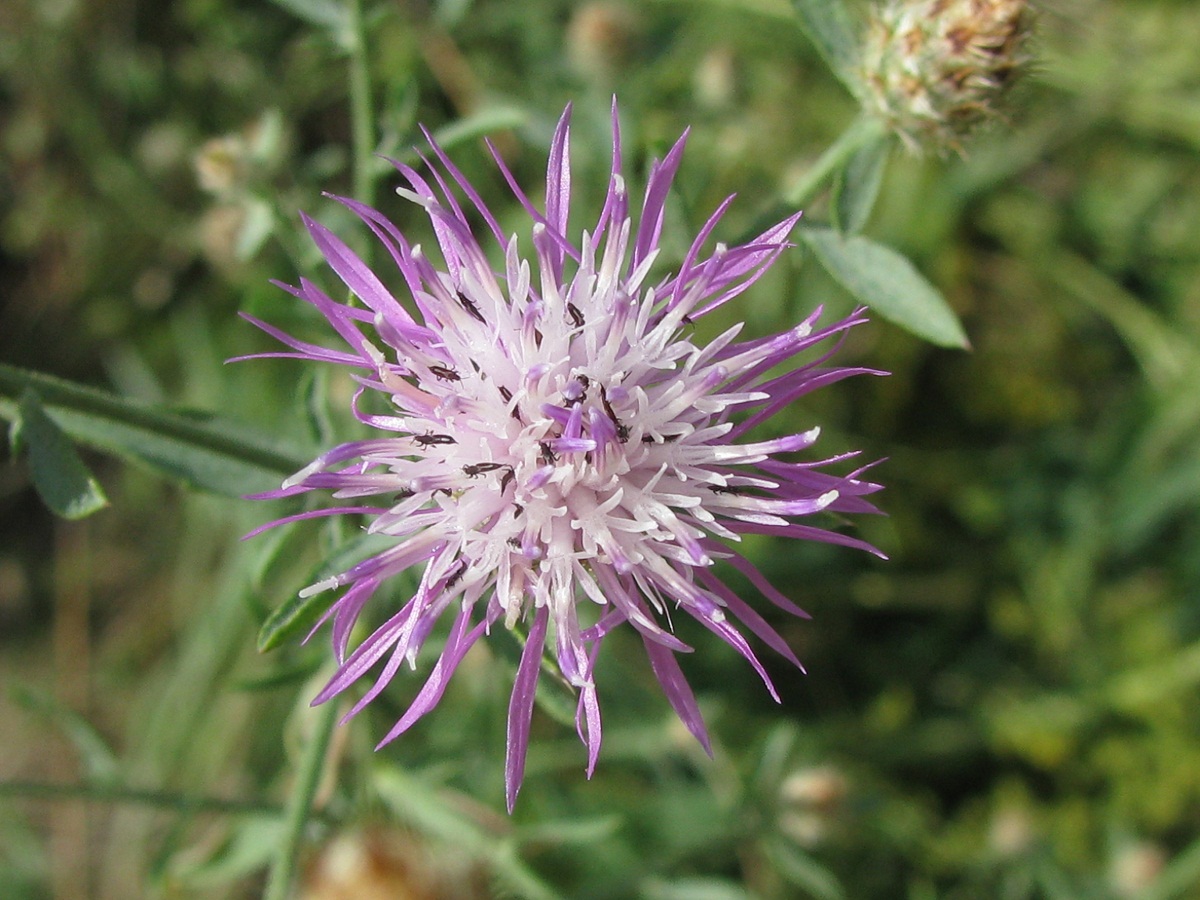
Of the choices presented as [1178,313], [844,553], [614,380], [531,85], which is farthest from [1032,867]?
[531,85]

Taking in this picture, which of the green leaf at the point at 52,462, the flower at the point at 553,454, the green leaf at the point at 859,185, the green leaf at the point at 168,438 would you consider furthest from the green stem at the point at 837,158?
the green leaf at the point at 52,462

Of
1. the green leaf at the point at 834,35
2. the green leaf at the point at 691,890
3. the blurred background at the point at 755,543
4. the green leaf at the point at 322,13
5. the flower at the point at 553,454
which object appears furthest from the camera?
→ the blurred background at the point at 755,543

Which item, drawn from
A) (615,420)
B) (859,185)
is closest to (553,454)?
(615,420)

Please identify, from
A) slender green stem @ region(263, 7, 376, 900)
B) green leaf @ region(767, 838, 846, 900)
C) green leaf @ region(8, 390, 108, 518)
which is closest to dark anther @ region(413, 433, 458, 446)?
green leaf @ region(8, 390, 108, 518)

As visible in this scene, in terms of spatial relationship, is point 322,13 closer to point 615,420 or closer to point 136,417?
point 136,417

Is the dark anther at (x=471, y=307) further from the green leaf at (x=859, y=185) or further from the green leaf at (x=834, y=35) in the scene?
the green leaf at (x=834, y=35)

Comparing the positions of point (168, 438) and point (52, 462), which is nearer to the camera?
point (52, 462)

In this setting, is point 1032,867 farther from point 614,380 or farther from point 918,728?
point 614,380
